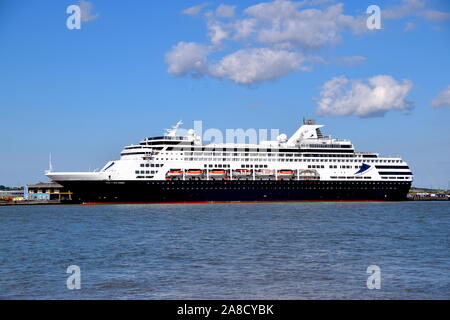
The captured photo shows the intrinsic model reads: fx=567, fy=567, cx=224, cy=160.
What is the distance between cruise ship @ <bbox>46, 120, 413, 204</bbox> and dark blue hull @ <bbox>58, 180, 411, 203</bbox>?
0.13 meters

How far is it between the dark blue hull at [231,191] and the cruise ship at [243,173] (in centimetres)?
13

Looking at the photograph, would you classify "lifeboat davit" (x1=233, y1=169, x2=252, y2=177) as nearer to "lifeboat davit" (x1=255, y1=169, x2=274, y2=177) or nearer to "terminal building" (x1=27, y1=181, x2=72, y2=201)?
"lifeboat davit" (x1=255, y1=169, x2=274, y2=177)

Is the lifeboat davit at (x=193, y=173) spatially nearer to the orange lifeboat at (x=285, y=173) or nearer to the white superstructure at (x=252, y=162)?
the white superstructure at (x=252, y=162)

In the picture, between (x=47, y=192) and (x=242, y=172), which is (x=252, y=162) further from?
(x=47, y=192)

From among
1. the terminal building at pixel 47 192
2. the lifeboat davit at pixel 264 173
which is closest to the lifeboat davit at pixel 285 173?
the lifeboat davit at pixel 264 173

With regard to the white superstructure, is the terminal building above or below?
below

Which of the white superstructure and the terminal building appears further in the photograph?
the terminal building

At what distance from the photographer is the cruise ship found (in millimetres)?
72312

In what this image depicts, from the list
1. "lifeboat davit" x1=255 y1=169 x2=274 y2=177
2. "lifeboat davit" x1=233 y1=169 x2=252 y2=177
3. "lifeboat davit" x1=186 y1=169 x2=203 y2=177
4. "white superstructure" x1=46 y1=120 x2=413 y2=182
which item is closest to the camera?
"white superstructure" x1=46 y1=120 x2=413 y2=182

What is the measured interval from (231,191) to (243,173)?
11.1 ft

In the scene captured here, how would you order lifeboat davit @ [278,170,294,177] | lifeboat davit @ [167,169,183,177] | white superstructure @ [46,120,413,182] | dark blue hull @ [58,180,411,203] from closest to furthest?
dark blue hull @ [58,180,411,203], white superstructure @ [46,120,413,182], lifeboat davit @ [167,169,183,177], lifeboat davit @ [278,170,294,177]

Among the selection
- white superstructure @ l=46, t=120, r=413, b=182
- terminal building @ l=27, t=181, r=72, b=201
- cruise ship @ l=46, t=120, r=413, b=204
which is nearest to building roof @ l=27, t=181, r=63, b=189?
terminal building @ l=27, t=181, r=72, b=201

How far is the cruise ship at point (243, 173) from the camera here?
7231 centimetres

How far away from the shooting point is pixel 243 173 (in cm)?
7800
